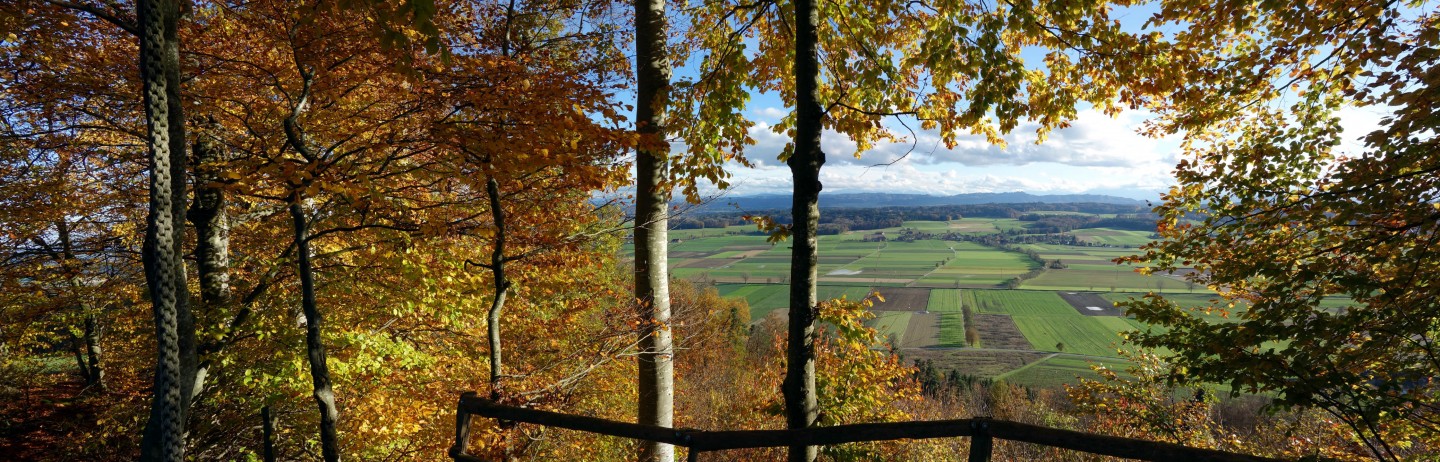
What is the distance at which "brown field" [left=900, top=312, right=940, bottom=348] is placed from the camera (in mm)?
56803

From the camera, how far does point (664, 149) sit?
5188 mm

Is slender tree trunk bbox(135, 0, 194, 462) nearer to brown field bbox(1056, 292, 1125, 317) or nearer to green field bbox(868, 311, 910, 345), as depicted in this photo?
green field bbox(868, 311, 910, 345)

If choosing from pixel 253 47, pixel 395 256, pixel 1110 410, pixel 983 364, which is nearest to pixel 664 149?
pixel 395 256

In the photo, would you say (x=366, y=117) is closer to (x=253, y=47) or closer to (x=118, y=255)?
(x=253, y=47)

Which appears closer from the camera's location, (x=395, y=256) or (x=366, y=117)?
(x=366, y=117)

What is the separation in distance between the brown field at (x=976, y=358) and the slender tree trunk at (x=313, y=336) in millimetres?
51053

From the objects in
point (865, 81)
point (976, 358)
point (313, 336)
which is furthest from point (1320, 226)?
point (976, 358)

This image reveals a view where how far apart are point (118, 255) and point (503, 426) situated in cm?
697

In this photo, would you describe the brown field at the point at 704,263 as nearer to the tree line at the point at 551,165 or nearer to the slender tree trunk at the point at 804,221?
the tree line at the point at 551,165

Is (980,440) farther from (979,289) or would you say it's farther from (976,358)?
(979,289)

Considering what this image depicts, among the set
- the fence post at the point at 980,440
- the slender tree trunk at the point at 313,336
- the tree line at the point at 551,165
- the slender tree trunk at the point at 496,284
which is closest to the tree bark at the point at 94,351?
the tree line at the point at 551,165

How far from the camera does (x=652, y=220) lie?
19.2 ft

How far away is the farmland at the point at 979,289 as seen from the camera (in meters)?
52.9

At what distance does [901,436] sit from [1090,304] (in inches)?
2995
